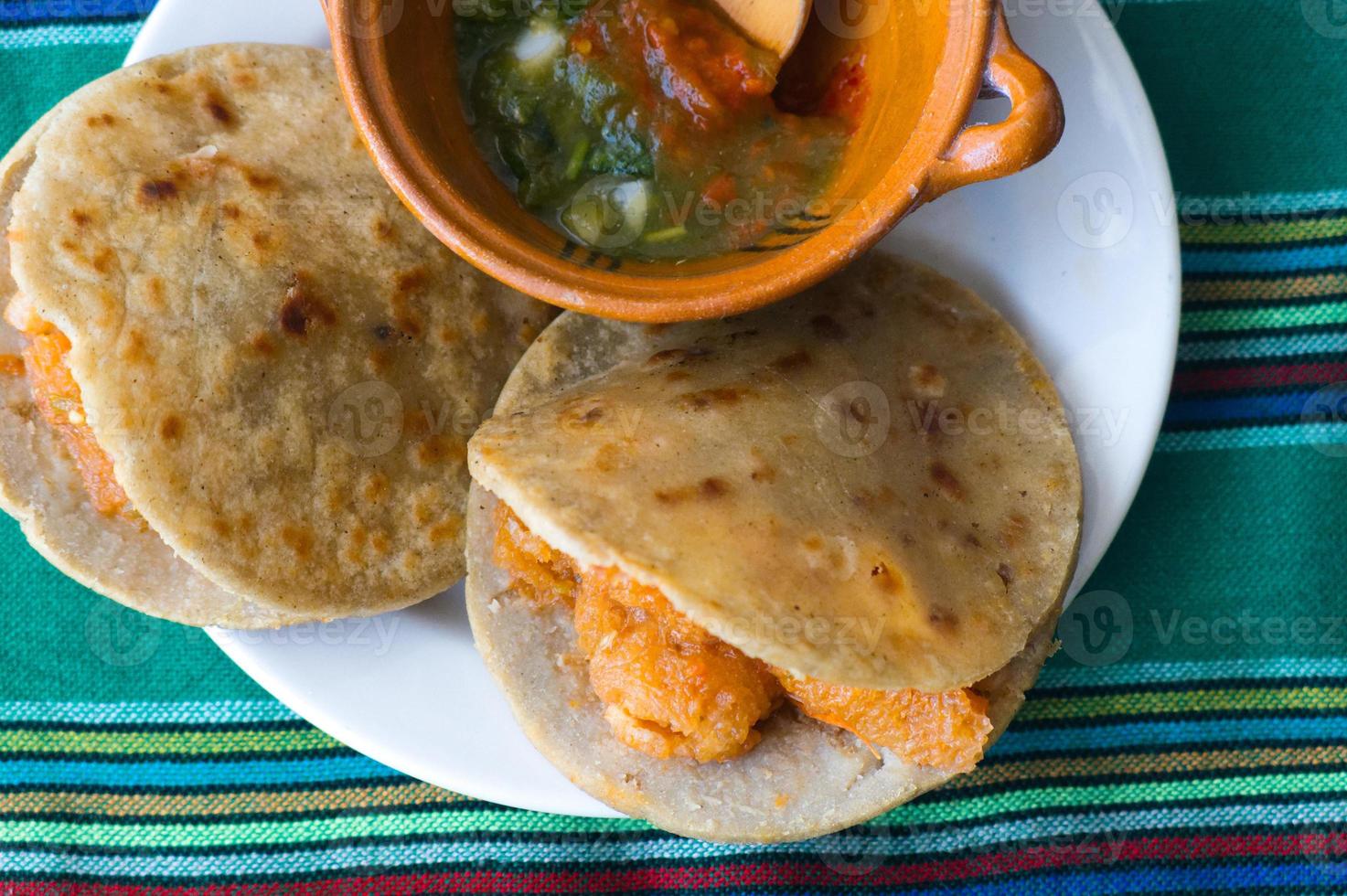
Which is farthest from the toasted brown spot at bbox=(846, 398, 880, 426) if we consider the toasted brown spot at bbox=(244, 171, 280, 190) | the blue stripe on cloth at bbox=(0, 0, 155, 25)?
the blue stripe on cloth at bbox=(0, 0, 155, 25)

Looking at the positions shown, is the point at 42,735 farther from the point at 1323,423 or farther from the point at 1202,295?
the point at 1323,423

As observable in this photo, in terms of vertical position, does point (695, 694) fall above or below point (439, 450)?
below

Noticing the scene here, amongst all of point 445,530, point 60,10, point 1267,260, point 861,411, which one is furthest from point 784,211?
point 60,10

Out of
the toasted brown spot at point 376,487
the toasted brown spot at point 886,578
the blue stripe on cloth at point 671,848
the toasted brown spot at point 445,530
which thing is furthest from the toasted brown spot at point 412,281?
the blue stripe on cloth at point 671,848

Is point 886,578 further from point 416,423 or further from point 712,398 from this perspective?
point 416,423

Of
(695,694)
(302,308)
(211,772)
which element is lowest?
(211,772)
